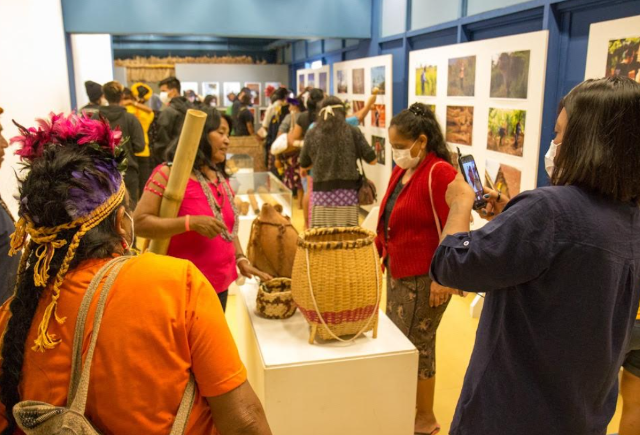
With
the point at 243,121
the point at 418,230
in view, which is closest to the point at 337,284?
the point at 418,230

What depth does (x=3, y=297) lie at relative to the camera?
1.94 metres

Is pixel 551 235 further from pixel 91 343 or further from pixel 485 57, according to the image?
pixel 485 57

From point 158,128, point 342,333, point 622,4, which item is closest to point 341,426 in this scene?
point 342,333

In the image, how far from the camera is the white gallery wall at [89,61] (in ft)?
23.6

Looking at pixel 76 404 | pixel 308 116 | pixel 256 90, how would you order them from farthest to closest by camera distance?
pixel 256 90
pixel 308 116
pixel 76 404

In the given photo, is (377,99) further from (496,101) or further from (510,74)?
(510,74)

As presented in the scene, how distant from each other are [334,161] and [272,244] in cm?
197

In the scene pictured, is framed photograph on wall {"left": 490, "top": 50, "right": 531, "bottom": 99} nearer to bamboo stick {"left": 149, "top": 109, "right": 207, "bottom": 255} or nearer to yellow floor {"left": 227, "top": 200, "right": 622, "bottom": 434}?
yellow floor {"left": 227, "top": 200, "right": 622, "bottom": 434}

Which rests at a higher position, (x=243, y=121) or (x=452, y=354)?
(x=243, y=121)

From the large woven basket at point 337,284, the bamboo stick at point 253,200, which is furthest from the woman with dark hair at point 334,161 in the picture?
the large woven basket at point 337,284

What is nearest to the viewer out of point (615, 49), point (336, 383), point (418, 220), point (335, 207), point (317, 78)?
point (336, 383)

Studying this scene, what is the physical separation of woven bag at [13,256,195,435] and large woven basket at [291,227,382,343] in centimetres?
108

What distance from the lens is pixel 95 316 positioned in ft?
3.70

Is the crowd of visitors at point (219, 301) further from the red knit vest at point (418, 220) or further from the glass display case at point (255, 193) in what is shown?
the glass display case at point (255, 193)
